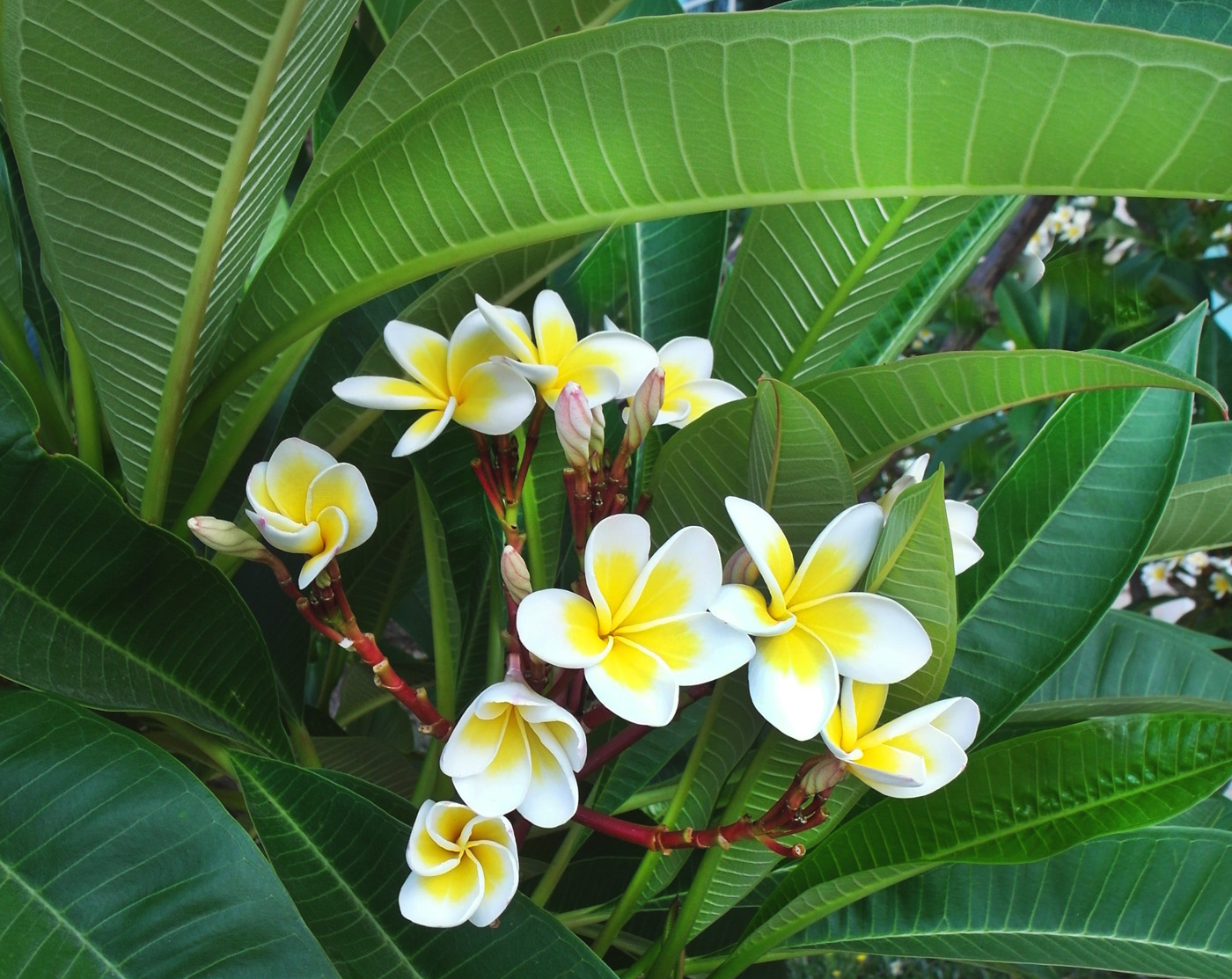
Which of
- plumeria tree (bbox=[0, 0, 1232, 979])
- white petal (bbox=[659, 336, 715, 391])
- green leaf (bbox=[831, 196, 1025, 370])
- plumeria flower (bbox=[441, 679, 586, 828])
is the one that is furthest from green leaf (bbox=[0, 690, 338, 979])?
green leaf (bbox=[831, 196, 1025, 370])

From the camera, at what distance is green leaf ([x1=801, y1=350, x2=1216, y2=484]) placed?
39cm

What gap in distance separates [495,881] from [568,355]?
0.81 feet

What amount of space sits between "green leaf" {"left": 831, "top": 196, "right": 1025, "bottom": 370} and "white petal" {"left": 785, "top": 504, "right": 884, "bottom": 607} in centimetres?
35

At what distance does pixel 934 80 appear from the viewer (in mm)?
337

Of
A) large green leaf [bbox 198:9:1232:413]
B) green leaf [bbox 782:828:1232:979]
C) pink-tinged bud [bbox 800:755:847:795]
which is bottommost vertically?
green leaf [bbox 782:828:1232:979]

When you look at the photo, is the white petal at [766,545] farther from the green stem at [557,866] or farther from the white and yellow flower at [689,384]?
the green stem at [557,866]

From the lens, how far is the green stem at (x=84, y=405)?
0.59m

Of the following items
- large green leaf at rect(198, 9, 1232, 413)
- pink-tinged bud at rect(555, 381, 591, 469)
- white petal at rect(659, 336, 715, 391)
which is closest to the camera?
large green leaf at rect(198, 9, 1232, 413)

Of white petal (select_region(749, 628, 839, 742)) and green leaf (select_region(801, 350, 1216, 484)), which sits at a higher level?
green leaf (select_region(801, 350, 1216, 484))

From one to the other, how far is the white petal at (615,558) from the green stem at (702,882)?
155mm

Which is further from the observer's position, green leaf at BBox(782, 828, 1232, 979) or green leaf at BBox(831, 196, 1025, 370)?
green leaf at BBox(831, 196, 1025, 370)

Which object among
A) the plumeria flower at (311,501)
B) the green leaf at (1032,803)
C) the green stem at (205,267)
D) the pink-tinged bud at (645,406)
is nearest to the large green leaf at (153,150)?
the green stem at (205,267)

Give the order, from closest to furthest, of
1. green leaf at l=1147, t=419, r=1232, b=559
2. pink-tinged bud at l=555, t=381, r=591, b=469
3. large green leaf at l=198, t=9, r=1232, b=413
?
large green leaf at l=198, t=9, r=1232, b=413 < pink-tinged bud at l=555, t=381, r=591, b=469 < green leaf at l=1147, t=419, r=1232, b=559

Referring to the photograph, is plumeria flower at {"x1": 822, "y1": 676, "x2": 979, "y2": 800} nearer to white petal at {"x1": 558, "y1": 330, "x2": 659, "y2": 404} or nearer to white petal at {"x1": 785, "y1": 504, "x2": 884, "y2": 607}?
white petal at {"x1": 785, "y1": 504, "x2": 884, "y2": 607}
